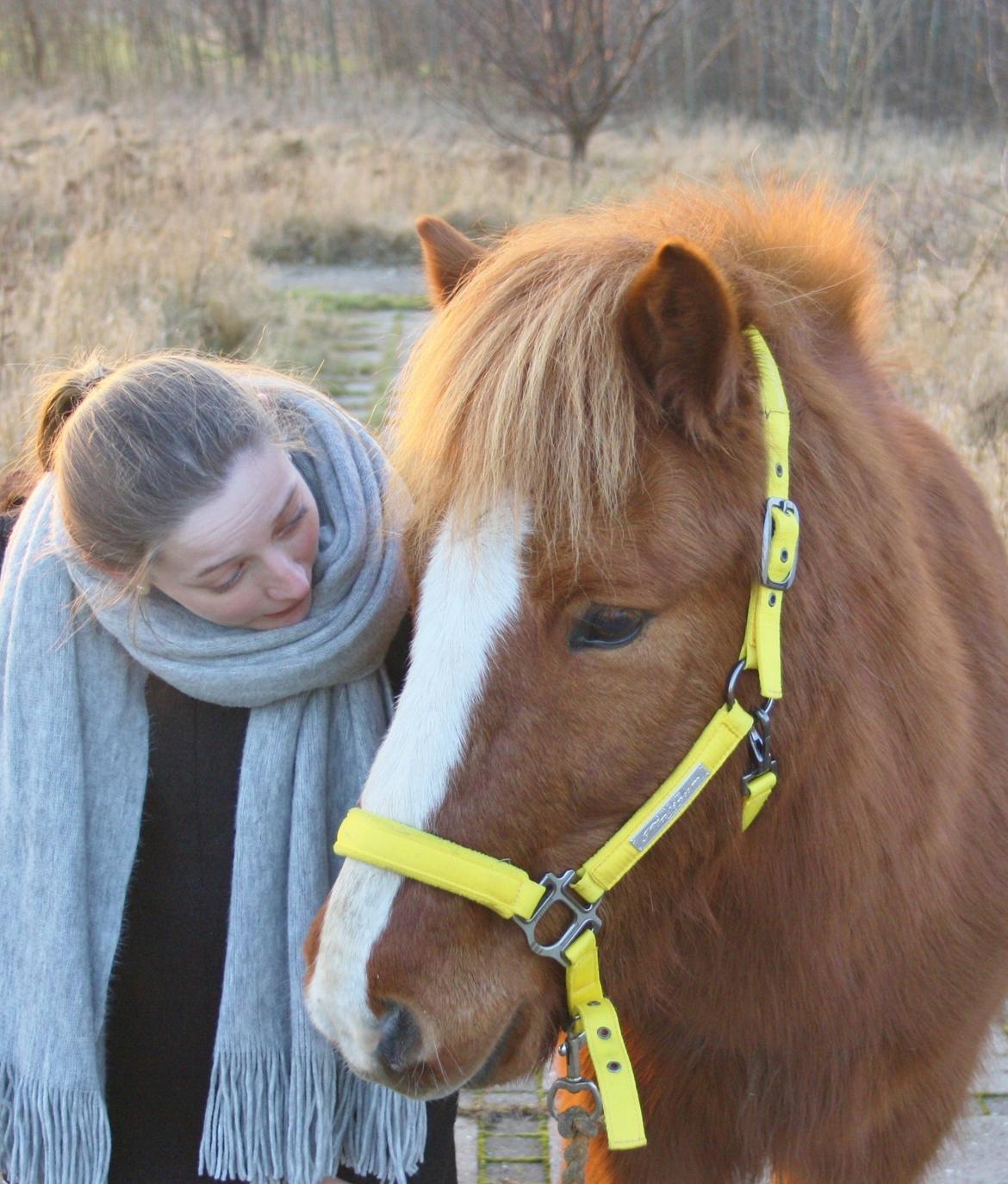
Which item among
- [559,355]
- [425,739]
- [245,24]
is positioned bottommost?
[245,24]

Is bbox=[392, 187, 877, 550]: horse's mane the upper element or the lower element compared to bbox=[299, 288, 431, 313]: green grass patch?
upper

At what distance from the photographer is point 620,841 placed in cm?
142

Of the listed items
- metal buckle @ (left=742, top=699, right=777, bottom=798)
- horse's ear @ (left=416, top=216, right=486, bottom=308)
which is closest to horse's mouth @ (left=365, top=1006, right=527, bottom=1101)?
metal buckle @ (left=742, top=699, right=777, bottom=798)

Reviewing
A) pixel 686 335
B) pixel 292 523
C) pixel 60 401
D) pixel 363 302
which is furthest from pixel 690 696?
pixel 363 302

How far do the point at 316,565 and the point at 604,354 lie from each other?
723 millimetres

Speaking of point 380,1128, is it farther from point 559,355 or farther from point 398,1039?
point 559,355

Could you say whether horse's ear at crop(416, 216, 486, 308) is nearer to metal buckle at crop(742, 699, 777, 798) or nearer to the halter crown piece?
the halter crown piece

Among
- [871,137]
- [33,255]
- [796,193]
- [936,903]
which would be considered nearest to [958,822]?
[936,903]

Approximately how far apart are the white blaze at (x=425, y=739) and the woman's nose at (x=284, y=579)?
0.49 metres

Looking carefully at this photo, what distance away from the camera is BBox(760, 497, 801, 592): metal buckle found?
141 cm

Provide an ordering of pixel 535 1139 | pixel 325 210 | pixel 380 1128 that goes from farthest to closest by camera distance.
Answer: pixel 325 210 → pixel 535 1139 → pixel 380 1128

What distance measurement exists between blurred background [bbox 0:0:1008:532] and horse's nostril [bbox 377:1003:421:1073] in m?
1.11

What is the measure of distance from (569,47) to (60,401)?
41.7 feet

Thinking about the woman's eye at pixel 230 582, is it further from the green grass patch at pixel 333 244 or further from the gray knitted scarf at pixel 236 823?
the green grass patch at pixel 333 244
